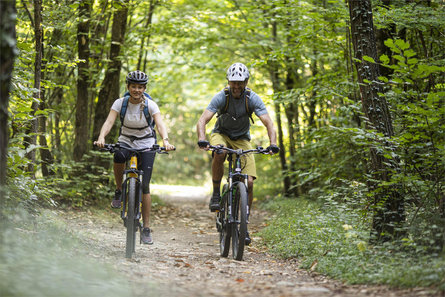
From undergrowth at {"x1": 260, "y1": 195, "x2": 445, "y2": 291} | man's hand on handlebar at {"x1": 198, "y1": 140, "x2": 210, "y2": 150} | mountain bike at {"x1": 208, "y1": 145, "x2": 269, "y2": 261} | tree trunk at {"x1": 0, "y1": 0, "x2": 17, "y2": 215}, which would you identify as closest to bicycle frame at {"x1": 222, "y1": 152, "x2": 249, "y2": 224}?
mountain bike at {"x1": 208, "y1": 145, "x2": 269, "y2": 261}

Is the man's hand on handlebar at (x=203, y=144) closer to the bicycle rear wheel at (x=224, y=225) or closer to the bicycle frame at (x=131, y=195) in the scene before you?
the bicycle frame at (x=131, y=195)

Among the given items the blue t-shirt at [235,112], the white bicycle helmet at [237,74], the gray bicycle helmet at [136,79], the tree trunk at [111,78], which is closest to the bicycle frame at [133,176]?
the gray bicycle helmet at [136,79]

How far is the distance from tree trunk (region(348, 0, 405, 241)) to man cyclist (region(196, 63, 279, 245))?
1.35m

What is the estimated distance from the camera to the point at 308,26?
888 centimetres

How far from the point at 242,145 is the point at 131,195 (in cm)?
193

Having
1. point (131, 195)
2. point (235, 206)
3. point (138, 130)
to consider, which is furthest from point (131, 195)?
point (235, 206)

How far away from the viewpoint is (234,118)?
262 inches

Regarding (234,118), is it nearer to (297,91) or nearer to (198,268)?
(198,268)

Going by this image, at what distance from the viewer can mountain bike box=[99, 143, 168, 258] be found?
5.61m

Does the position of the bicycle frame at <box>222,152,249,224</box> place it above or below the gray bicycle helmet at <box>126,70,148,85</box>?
below

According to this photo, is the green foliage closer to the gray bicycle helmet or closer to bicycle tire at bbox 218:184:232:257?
bicycle tire at bbox 218:184:232:257

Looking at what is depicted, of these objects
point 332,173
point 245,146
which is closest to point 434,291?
point 245,146

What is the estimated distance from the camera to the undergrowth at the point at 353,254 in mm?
4000

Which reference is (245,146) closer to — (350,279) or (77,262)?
(350,279)
